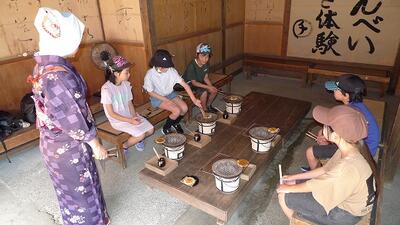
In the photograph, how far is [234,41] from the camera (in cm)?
792

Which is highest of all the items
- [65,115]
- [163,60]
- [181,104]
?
[65,115]

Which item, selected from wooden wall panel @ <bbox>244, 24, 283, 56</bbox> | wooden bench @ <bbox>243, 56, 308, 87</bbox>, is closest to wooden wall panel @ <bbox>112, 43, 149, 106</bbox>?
wooden bench @ <bbox>243, 56, 308, 87</bbox>

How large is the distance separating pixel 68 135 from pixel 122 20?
3711 mm

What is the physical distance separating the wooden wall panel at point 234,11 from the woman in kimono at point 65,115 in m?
5.87

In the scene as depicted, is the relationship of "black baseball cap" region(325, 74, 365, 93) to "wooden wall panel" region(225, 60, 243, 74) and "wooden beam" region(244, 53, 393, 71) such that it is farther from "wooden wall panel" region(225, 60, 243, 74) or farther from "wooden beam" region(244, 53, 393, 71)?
"wooden wall panel" region(225, 60, 243, 74)

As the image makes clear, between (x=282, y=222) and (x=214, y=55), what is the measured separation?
16.6ft

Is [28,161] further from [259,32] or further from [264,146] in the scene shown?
[259,32]

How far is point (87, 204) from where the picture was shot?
244 centimetres

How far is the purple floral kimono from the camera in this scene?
6.40 ft

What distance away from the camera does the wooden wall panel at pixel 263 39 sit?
7828mm

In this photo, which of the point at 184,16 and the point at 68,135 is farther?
the point at 184,16

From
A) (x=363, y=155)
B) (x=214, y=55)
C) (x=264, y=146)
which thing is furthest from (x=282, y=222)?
(x=214, y=55)

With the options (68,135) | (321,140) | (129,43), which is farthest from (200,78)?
(68,135)

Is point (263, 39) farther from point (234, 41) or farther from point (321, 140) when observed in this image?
point (321, 140)
